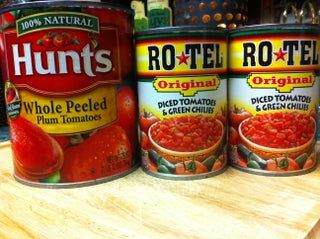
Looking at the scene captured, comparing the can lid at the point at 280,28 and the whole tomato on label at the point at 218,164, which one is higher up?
the can lid at the point at 280,28

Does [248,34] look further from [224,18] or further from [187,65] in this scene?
[224,18]

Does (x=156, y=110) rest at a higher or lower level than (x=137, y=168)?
higher

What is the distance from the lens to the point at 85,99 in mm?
Answer: 525

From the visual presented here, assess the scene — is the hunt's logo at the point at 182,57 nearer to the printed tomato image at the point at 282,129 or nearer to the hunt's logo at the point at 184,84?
the hunt's logo at the point at 184,84

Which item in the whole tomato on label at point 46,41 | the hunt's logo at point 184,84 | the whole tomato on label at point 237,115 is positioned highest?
the whole tomato on label at point 46,41

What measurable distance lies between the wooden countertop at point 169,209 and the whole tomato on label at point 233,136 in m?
0.05

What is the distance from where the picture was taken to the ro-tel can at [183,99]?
523 mm

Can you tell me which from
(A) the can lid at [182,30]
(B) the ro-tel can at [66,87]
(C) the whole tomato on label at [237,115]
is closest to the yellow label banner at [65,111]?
(B) the ro-tel can at [66,87]

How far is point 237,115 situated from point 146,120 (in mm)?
153

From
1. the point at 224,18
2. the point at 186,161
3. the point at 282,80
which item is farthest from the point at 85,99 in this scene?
the point at 224,18

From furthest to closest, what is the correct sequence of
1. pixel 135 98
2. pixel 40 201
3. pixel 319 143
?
pixel 319 143, pixel 135 98, pixel 40 201

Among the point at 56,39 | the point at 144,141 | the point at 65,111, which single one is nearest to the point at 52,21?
the point at 56,39

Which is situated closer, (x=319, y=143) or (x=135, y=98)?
(x=135, y=98)

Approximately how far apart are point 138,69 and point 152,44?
0.06m
